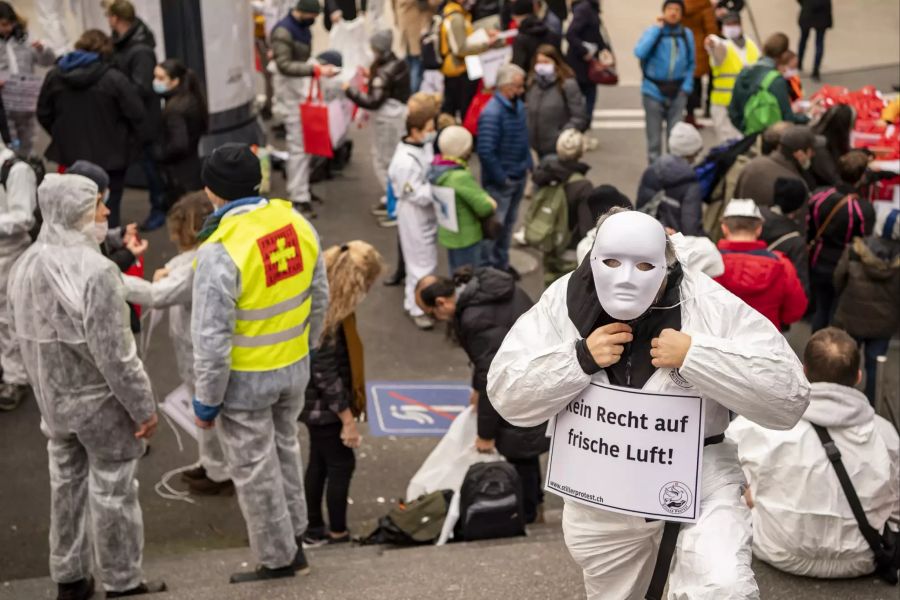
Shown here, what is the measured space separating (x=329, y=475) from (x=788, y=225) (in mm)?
3240

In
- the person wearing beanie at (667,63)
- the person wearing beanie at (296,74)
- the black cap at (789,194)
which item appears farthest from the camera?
the person wearing beanie at (667,63)

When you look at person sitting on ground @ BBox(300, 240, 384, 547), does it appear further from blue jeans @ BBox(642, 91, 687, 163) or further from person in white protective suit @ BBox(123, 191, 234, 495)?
blue jeans @ BBox(642, 91, 687, 163)

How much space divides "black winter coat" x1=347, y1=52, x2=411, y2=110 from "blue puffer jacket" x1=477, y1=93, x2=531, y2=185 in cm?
132

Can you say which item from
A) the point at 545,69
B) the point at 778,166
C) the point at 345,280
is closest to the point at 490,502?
the point at 345,280

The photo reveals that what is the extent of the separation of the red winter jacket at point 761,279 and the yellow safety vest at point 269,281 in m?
2.35

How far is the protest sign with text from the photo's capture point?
362cm

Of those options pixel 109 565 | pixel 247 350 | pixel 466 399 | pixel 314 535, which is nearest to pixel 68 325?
pixel 247 350

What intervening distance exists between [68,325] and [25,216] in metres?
2.22

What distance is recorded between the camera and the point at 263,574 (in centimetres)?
536

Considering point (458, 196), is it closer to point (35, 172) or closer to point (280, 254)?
point (35, 172)

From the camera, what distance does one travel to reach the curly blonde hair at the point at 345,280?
5598 millimetres

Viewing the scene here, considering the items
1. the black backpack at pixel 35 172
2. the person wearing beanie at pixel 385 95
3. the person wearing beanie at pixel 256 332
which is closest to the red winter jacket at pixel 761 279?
the person wearing beanie at pixel 256 332

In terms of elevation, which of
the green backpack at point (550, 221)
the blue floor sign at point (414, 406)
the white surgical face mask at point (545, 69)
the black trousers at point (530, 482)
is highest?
the white surgical face mask at point (545, 69)

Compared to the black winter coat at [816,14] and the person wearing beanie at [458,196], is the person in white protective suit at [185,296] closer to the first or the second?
the person wearing beanie at [458,196]
